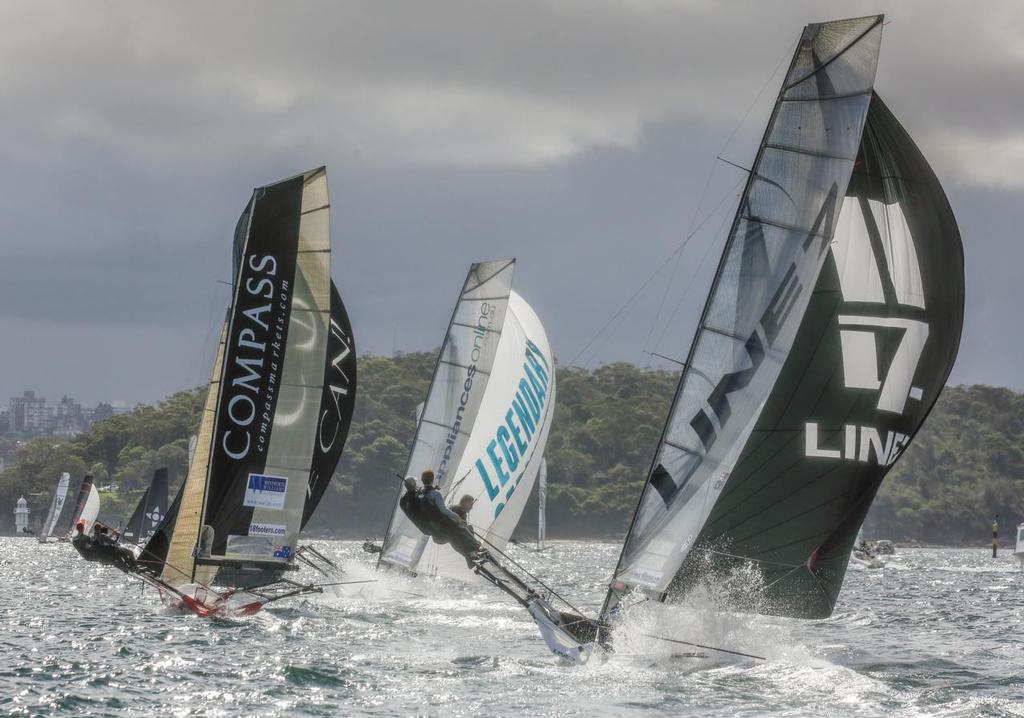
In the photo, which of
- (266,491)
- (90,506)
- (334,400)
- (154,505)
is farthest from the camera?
(90,506)

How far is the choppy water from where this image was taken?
13.3m

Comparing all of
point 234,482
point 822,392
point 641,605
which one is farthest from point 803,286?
point 234,482

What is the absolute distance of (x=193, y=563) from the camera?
770 inches

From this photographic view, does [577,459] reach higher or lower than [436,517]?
higher

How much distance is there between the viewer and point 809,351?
54.5ft

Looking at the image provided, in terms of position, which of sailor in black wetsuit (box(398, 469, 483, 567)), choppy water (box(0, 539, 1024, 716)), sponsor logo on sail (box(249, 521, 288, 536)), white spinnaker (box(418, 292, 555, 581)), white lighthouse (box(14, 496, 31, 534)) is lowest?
white lighthouse (box(14, 496, 31, 534))

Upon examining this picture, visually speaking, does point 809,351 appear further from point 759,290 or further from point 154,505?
point 154,505

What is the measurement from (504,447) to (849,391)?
35.3 feet

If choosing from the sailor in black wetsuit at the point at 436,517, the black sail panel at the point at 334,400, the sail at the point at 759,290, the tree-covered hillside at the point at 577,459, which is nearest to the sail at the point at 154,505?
the black sail panel at the point at 334,400

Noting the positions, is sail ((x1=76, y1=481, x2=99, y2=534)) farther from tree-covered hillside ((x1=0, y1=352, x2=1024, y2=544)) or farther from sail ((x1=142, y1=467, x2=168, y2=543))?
tree-covered hillside ((x1=0, y1=352, x2=1024, y2=544))

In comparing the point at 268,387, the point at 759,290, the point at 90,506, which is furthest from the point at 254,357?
the point at 90,506

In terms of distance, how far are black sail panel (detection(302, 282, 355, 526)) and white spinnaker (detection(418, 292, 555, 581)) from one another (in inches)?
87.9

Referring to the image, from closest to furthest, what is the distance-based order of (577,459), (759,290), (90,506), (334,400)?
1. (759,290)
2. (334,400)
3. (90,506)
4. (577,459)

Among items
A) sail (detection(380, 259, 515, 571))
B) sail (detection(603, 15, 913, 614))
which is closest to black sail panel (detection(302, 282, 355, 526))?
sail (detection(380, 259, 515, 571))
